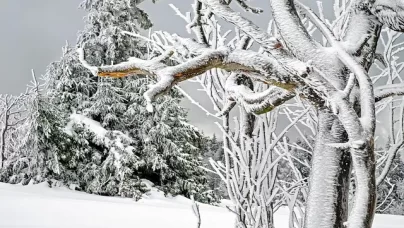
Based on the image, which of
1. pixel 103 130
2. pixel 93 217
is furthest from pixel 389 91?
pixel 103 130

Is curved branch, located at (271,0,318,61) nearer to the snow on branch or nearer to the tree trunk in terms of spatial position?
the snow on branch

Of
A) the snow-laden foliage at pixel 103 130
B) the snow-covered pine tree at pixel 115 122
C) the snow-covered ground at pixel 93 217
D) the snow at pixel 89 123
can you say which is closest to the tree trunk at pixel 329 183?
the snow-covered ground at pixel 93 217

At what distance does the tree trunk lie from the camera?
1.52m

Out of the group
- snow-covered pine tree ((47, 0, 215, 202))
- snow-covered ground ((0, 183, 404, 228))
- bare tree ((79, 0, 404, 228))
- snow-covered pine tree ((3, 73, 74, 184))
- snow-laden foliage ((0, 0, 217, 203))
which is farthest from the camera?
snow-covered pine tree ((47, 0, 215, 202))

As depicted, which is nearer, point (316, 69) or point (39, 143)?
point (316, 69)

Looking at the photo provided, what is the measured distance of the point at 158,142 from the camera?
16.7 metres

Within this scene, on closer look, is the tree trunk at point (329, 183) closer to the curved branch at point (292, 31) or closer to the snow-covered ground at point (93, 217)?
the curved branch at point (292, 31)

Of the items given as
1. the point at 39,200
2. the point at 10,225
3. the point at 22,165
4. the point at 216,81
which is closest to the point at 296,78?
the point at 216,81

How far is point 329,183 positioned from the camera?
60.4 inches

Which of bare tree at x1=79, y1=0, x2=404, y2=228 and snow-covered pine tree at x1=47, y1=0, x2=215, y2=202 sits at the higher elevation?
snow-covered pine tree at x1=47, y1=0, x2=215, y2=202

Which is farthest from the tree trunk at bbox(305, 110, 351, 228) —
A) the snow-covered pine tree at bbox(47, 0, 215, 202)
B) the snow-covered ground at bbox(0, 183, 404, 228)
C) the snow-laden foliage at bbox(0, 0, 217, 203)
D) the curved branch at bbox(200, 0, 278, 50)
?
the snow-covered pine tree at bbox(47, 0, 215, 202)

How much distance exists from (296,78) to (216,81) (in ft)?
3.30

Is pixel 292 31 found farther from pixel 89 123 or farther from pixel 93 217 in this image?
pixel 89 123

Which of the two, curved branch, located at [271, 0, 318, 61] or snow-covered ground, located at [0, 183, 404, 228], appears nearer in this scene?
curved branch, located at [271, 0, 318, 61]
